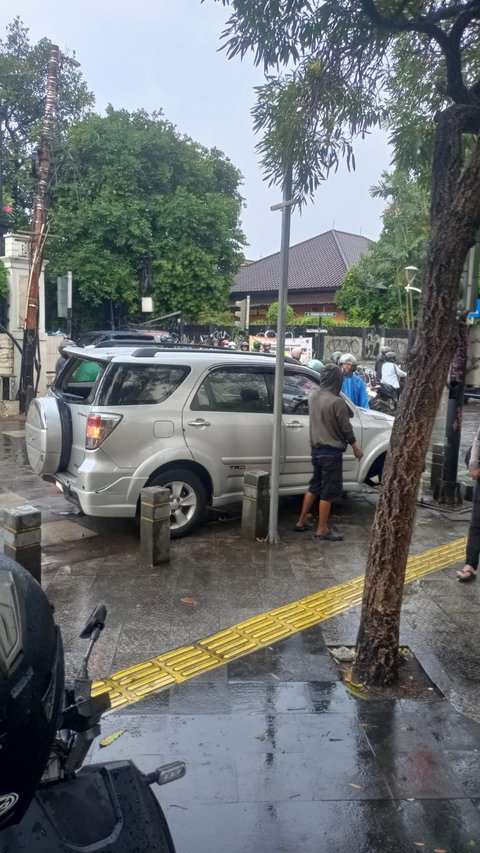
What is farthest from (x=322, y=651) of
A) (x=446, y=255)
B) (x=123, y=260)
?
(x=123, y=260)

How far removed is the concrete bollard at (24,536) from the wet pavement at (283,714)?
0.37 metres

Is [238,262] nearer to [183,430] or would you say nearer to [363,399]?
[363,399]

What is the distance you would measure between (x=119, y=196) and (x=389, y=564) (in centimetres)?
2429

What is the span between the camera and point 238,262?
95.7ft

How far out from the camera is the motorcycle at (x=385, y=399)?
16156 mm

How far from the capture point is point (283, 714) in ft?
12.8

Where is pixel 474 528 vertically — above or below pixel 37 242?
below

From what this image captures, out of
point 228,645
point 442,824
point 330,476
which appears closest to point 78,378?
point 330,476

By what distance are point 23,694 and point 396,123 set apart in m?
5.64

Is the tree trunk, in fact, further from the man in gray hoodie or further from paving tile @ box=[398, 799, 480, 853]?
the man in gray hoodie

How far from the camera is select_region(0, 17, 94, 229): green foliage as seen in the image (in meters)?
30.1

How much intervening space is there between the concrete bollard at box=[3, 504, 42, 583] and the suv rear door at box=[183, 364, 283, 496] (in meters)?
1.94

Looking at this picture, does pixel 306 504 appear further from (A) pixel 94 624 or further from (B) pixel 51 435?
(A) pixel 94 624

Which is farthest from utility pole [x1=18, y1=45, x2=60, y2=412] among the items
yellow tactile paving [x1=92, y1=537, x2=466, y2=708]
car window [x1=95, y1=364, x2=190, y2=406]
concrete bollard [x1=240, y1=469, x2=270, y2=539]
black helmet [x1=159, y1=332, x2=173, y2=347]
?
yellow tactile paving [x1=92, y1=537, x2=466, y2=708]
